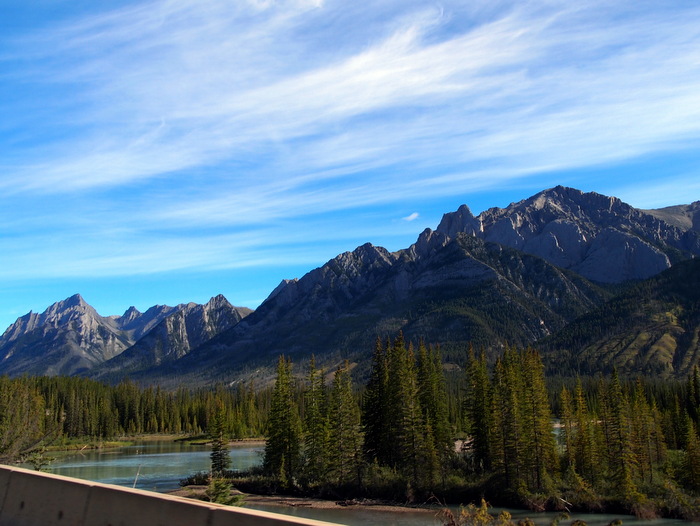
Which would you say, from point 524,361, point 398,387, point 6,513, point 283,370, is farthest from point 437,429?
point 6,513

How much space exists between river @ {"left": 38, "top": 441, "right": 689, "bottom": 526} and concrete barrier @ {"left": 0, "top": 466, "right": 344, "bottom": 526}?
2336 mm

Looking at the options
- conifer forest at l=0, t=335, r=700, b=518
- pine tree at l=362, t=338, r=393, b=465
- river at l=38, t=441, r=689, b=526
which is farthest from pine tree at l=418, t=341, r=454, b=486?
river at l=38, t=441, r=689, b=526

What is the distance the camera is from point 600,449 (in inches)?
2532

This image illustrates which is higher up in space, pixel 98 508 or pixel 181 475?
pixel 98 508

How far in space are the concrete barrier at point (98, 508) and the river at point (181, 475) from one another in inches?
92.0

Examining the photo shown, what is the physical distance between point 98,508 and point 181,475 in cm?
7129

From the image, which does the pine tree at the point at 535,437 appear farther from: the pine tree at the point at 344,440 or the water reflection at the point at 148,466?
the water reflection at the point at 148,466

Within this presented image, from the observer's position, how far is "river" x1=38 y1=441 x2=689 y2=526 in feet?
168

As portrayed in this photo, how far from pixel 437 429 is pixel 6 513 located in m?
60.8

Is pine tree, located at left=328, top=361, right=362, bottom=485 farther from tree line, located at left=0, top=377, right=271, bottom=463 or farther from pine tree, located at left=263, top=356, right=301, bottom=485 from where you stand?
tree line, located at left=0, top=377, right=271, bottom=463

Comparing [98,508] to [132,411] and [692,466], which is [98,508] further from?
[132,411]

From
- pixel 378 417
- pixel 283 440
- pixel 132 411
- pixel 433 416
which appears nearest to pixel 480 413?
pixel 433 416

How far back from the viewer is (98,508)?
1059 centimetres

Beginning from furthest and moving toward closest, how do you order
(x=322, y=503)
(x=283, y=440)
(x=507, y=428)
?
1. (x=283, y=440)
2. (x=507, y=428)
3. (x=322, y=503)
